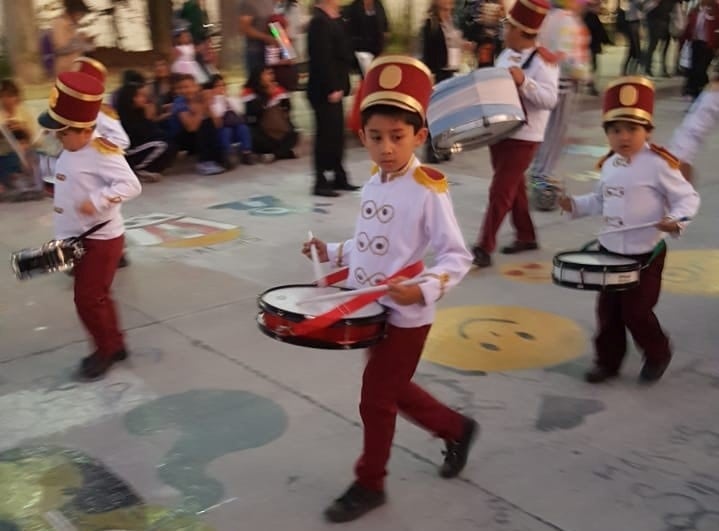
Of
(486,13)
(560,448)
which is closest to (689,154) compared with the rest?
(560,448)

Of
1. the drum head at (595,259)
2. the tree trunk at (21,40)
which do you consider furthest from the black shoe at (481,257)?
the tree trunk at (21,40)

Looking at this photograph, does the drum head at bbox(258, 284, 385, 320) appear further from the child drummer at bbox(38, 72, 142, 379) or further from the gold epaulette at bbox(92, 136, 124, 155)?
the gold epaulette at bbox(92, 136, 124, 155)

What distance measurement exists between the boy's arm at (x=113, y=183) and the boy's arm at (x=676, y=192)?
2530 mm

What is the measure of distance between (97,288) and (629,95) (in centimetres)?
272

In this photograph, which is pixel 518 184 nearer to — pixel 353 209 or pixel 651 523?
pixel 353 209

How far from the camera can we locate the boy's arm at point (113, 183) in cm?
431

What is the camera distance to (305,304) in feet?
9.87

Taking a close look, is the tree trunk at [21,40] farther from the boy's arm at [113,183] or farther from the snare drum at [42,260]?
the snare drum at [42,260]

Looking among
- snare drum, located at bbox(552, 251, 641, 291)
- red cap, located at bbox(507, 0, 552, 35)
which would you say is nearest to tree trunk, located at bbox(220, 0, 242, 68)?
red cap, located at bbox(507, 0, 552, 35)

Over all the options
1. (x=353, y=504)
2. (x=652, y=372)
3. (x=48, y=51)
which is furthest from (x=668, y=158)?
(x=48, y=51)

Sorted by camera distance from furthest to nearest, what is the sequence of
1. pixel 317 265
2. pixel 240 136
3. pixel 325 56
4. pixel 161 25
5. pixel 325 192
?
pixel 161 25
pixel 240 136
pixel 325 192
pixel 325 56
pixel 317 265

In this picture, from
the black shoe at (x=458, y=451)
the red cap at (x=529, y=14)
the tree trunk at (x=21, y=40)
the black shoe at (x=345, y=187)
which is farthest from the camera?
the tree trunk at (x=21, y=40)

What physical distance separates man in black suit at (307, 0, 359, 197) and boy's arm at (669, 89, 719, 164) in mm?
3569

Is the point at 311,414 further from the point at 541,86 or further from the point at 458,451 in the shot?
the point at 541,86
